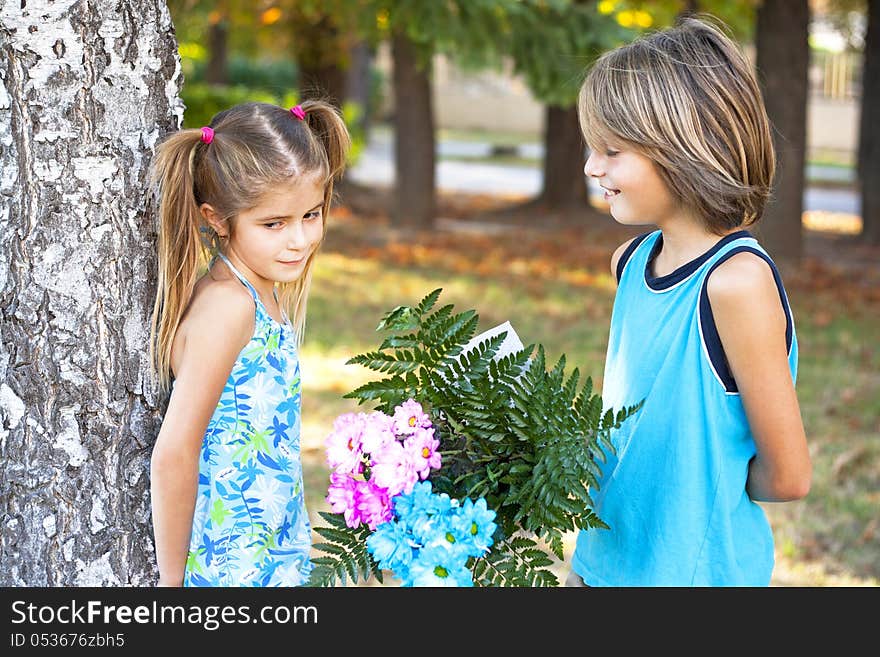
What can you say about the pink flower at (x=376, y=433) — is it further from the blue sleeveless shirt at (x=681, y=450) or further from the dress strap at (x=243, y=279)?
the blue sleeveless shirt at (x=681, y=450)

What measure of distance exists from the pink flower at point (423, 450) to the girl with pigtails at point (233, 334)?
41 cm

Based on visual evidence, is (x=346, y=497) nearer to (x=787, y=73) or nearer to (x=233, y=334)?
(x=233, y=334)

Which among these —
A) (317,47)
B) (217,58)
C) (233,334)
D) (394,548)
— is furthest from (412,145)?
(394,548)

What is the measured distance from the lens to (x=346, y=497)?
2.10 m

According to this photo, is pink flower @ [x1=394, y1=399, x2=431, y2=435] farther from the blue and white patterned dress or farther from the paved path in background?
the paved path in background

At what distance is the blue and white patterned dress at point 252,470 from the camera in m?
2.31

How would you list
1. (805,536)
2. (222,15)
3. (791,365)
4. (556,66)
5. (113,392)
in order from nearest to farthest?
(791,365), (113,392), (805,536), (556,66), (222,15)

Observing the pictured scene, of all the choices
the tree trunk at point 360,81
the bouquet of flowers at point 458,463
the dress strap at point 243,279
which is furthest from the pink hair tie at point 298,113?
the tree trunk at point 360,81

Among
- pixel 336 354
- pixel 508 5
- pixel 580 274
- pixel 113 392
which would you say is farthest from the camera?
pixel 580 274

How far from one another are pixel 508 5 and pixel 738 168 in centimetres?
653
